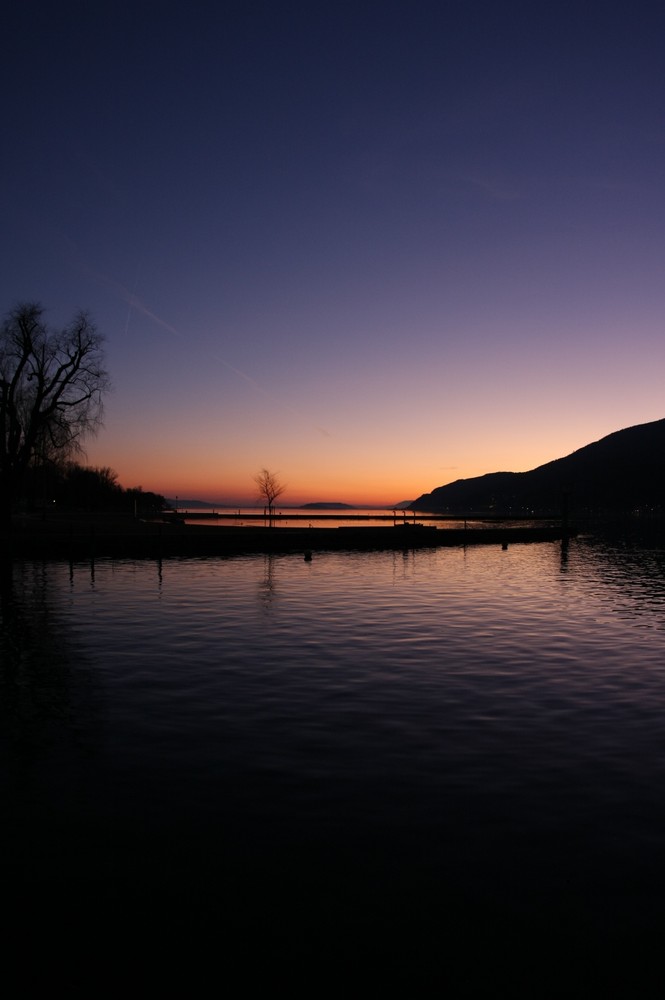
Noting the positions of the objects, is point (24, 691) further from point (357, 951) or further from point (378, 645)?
point (357, 951)

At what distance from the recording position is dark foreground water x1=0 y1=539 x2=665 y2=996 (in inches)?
241

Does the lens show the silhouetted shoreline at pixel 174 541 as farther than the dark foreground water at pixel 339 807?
Yes

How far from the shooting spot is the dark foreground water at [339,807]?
6121 millimetres

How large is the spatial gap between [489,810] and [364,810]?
1.61 m

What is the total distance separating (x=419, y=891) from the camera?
276 inches

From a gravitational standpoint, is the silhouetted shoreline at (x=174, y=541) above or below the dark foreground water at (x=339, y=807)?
above

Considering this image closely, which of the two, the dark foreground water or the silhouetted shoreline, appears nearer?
the dark foreground water

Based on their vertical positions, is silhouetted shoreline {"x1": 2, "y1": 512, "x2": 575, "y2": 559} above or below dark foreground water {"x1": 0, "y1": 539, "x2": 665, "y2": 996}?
above

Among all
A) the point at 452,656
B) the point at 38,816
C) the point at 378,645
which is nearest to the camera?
the point at 38,816

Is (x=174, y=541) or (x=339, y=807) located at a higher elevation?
(x=174, y=541)

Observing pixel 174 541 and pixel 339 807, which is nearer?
pixel 339 807

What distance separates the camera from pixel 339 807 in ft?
29.7

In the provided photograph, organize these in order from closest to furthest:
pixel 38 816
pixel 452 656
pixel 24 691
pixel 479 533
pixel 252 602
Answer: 1. pixel 38 816
2. pixel 24 691
3. pixel 452 656
4. pixel 252 602
5. pixel 479 533

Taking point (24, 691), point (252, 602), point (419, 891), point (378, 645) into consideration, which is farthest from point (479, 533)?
point (419, 891)
